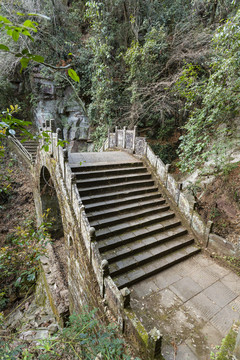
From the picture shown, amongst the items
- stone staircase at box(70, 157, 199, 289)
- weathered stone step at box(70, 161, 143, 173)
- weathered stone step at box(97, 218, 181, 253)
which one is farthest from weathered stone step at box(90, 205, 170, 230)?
weathered stone step at box(70, 161, 143, 173)

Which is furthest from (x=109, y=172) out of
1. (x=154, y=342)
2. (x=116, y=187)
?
(x=154, y=342)

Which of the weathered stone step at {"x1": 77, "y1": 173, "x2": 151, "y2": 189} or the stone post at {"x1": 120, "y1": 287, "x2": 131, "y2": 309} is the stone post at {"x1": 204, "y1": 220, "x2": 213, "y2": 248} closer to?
the weathered stone step at {"x1": 77, "y1": 173, "x2": 151, "y2": 189}

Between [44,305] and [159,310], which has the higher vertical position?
[159,310]

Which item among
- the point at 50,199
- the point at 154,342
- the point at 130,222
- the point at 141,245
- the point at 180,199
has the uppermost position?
the point at 154,342

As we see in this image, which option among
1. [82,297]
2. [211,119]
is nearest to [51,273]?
[82,297]

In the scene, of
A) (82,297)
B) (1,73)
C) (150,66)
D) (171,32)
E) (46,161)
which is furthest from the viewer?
(1,73)

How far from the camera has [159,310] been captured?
11.4 feet

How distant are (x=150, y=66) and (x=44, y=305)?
40.1 feet

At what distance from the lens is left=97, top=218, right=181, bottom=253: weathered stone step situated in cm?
446

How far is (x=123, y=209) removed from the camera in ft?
17.7

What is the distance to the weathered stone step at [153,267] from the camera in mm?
3932

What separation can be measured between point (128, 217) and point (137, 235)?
617 mm

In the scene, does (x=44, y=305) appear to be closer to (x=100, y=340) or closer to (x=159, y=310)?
(x=159, y=310)

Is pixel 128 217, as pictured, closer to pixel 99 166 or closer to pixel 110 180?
pixel 110 180
